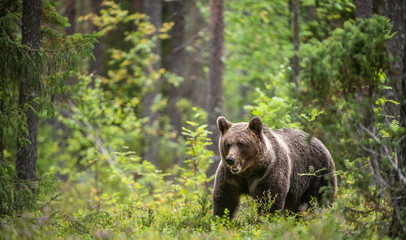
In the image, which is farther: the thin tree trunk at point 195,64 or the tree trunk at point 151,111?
the thin tree trunk at point 195,64

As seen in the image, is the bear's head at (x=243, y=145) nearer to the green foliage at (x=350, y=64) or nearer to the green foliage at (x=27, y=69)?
the green foliage at (x=350, y=64)

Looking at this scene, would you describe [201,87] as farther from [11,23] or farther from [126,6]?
[11,23]

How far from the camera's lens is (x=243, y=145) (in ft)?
21.4

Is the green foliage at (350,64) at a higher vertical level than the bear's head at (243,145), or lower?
higher

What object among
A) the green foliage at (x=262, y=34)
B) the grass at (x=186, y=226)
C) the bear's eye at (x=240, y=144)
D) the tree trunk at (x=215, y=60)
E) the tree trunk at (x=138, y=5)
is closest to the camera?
the grass at (x=186, y=226)

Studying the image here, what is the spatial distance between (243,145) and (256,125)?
15.5 inches

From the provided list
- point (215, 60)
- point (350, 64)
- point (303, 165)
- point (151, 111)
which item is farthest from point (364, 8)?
point (151, 111)

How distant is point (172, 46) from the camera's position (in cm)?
2048

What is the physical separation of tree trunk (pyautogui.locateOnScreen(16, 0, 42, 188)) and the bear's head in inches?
122

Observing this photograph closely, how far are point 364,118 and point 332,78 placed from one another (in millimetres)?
583

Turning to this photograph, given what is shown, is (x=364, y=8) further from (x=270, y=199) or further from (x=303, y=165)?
(x=270, y=199)

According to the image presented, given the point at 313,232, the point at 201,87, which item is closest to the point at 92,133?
the point at 313,232

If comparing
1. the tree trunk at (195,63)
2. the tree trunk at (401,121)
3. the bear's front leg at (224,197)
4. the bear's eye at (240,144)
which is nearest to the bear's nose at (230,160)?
the bear's eye at (240,144)

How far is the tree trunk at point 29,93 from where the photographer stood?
6.80 meters
